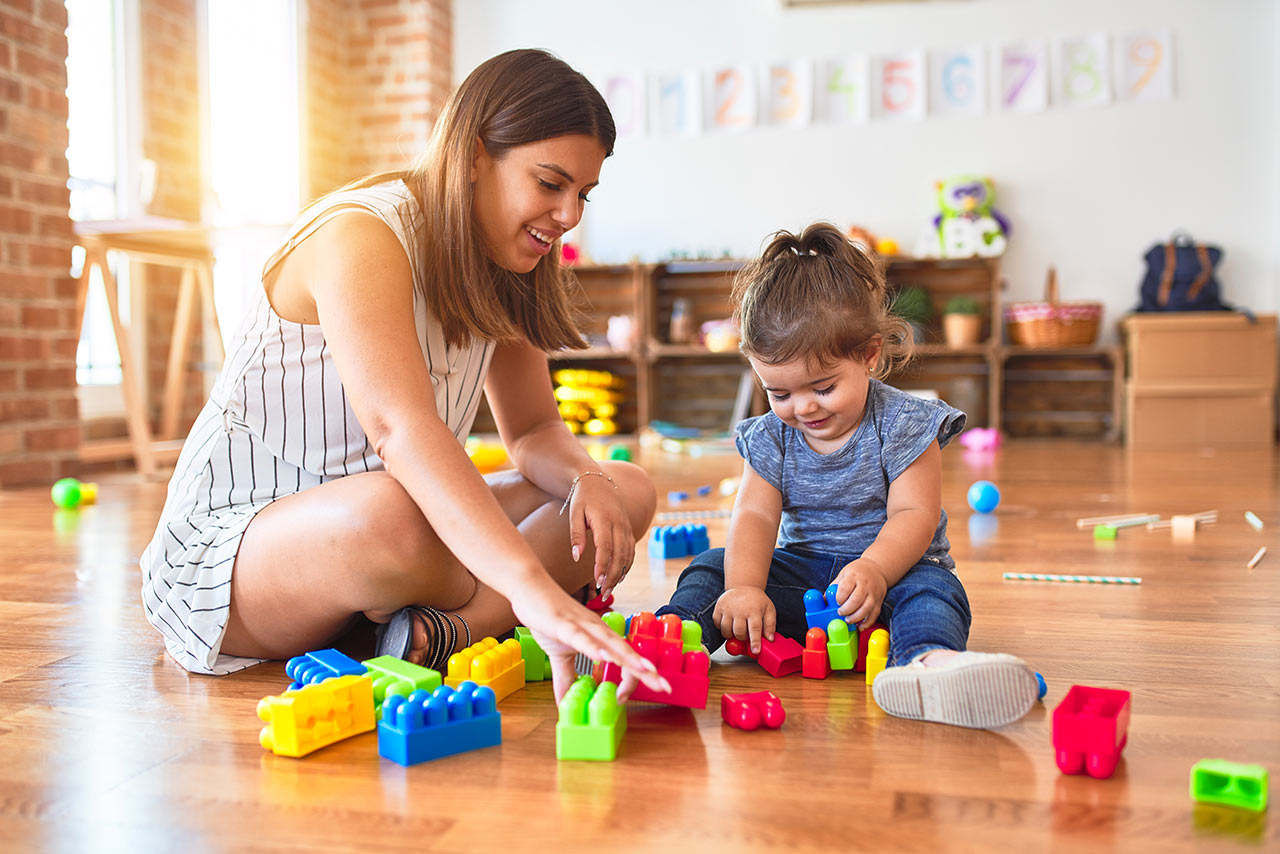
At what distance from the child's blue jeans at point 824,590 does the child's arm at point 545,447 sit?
101 mm

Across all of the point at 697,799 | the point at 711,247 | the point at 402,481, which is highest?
the point at 711,247

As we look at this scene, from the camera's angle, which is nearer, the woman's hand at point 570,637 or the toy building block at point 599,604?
the woman's hand at point 570,637

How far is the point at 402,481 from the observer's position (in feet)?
3.35

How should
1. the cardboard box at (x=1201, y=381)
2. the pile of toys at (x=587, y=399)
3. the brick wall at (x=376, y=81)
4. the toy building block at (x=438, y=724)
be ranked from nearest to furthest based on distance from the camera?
the toy building block at (x=438, y=724)
the cardboard box at (x=1201, y=381)
the pile of toys at (x=587, y=399)
the brick wall at (x=376, y=81)

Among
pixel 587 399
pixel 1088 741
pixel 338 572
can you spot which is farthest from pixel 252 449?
pixel 587 399

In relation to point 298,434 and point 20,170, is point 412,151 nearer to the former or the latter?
point 20,170

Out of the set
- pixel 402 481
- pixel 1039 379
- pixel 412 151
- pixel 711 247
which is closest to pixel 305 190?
pixel 412 151

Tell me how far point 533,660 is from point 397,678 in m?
0.18

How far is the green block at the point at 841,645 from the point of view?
1.18 meters

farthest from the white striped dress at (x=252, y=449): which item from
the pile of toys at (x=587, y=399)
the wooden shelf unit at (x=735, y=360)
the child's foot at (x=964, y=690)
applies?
the pile of toys at (x=587, y=399)

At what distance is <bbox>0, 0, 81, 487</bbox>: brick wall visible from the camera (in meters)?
3.11

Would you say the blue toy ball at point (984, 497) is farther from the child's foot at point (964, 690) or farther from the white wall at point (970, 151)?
the white wall at point (970, 151)

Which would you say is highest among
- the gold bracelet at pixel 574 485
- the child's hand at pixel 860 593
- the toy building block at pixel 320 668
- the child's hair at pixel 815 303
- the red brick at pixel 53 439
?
the child's hair at pixel 815 303

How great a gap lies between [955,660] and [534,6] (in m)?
4.97
